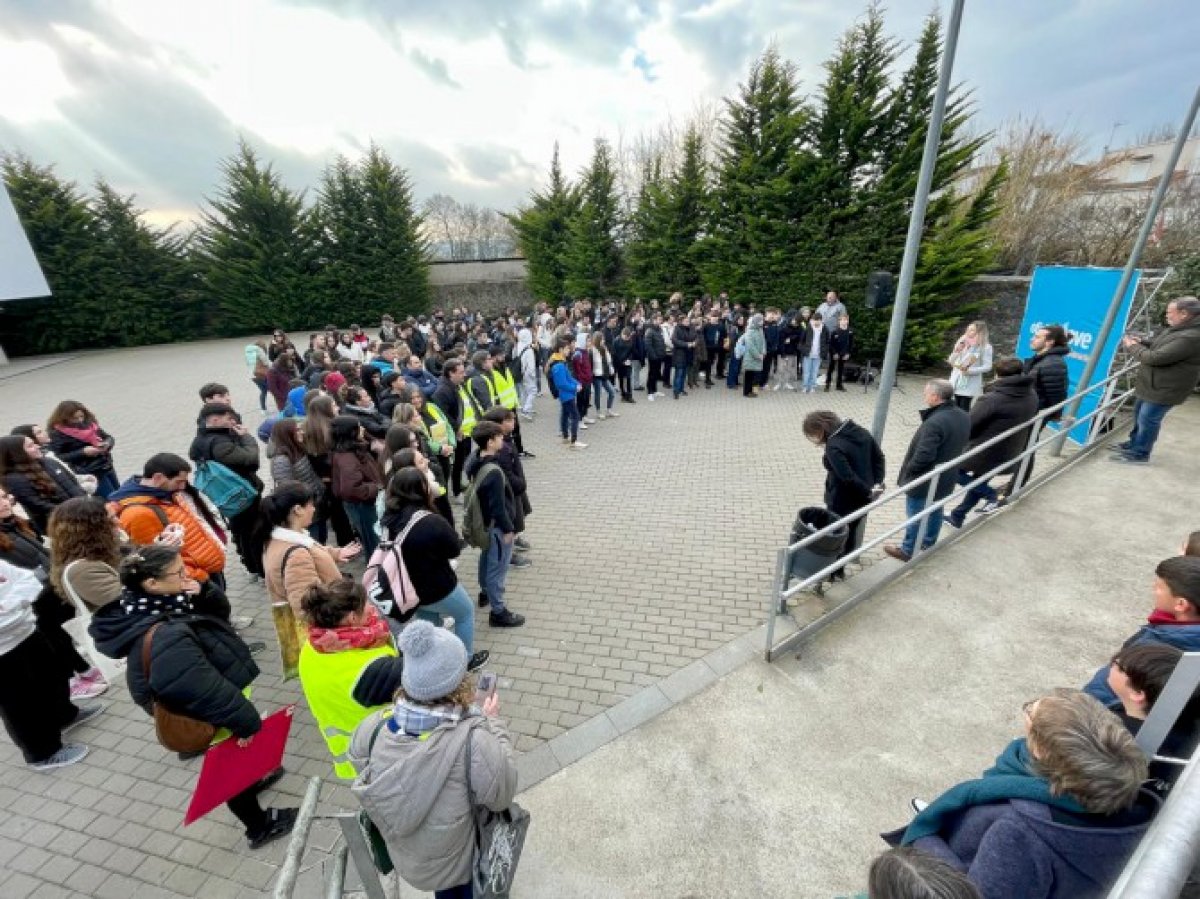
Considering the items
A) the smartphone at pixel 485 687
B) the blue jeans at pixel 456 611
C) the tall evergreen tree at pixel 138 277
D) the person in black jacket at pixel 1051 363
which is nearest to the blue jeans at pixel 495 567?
the blue jeans at pixel 456 611

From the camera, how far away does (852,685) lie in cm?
393

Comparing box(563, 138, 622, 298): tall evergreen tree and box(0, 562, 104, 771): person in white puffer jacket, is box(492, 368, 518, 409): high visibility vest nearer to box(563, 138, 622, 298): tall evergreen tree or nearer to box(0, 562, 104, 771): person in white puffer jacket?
box(0, 562, 104, 771): person in white puffer jacket

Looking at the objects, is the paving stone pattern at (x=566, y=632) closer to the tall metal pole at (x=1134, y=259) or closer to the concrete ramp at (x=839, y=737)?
the concrete ramp at (x=839, y=737)

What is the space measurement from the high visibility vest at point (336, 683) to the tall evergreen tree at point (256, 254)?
27845 millimetres

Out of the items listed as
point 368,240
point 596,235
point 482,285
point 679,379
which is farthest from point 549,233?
A: point 679,379

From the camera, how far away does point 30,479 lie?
463 centimetres

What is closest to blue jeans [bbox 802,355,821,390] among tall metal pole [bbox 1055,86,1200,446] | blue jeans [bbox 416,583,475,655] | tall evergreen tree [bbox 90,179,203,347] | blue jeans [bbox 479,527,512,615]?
tall metal pole [bbox 1055,86,1200,446]

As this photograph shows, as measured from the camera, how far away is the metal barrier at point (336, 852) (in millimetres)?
1656

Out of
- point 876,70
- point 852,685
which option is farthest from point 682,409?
point 876,70

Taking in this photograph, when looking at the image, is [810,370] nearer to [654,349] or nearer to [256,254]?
[654,349]

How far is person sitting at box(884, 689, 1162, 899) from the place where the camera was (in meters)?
1.56

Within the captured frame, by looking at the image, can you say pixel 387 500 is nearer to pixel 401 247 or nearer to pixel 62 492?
pixel 62 492

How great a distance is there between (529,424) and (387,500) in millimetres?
8018

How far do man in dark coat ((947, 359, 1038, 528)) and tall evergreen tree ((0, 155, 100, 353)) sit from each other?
32.2 metres
